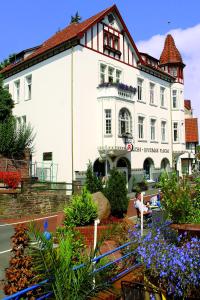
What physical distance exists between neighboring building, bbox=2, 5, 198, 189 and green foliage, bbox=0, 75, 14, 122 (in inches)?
30.1

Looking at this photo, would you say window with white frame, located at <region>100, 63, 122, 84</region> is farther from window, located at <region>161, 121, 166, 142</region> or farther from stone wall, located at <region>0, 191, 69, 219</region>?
stone wall, located at <region>0, 191, 69, 219</region>

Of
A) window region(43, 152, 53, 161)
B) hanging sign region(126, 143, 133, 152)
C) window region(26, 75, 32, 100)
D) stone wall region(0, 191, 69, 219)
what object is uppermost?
window region(26, 75, 32, 100)

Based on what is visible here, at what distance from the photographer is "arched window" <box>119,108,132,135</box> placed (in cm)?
2897

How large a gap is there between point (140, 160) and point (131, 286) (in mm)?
27163

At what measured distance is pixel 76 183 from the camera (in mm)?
22750

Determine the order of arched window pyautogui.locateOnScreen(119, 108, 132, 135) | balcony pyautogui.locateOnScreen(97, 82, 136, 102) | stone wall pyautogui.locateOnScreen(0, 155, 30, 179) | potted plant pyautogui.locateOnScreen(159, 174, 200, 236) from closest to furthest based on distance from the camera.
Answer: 1. potted plant pyautogui.locateOnScreen(159, 174, 200, 236)
2. stone wall pyautogui.locateOnScreen(0, 155, 30, 179)
3. balcony pyautogui.locateOnScreen(97, 82, 136, 102)
4. arched window pyautogui.locateOnScreen(119, 108, 132, 135)

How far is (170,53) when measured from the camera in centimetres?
3919

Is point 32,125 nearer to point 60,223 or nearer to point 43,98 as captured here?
point 43,98

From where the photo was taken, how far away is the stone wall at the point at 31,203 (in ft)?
63.8

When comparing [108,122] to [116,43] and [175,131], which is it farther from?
[175,131]

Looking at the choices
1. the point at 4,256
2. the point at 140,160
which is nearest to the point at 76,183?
the point at 140,160

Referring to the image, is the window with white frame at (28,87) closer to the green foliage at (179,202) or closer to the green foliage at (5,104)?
the green foliage at (5,104)

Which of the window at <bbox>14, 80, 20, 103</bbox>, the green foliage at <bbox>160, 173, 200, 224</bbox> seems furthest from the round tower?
the green foliage at <bbox>160, 173, 200, 224</bbox>

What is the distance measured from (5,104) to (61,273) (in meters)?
28.8
